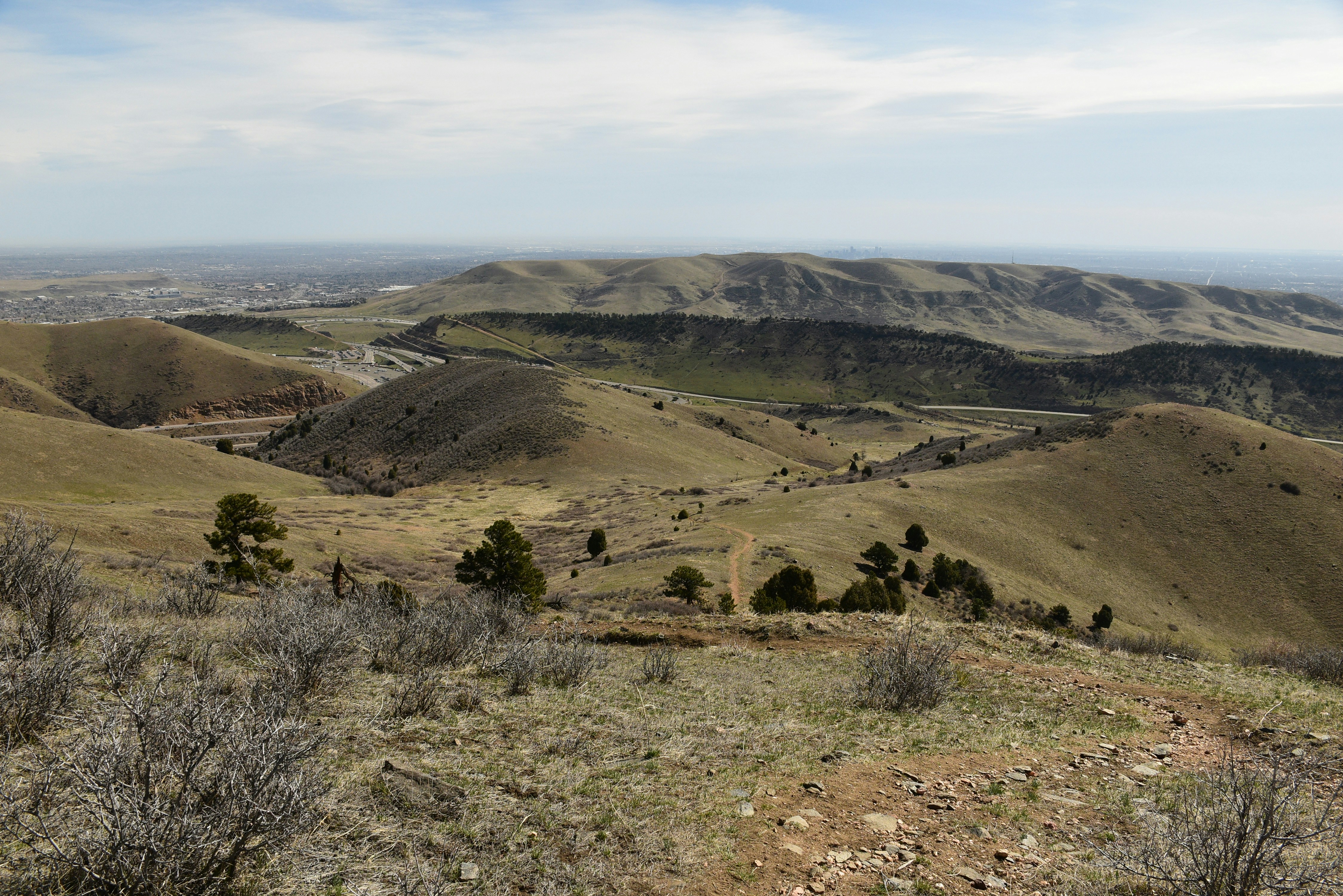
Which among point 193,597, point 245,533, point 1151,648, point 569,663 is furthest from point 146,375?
point 1151,648

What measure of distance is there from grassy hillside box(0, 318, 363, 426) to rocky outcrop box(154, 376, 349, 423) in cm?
12

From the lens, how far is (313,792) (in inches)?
228

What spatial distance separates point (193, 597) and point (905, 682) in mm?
16851

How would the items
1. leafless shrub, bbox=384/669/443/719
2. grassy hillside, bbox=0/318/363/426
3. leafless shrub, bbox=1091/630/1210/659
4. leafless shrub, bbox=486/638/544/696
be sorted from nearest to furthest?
leafless shrub, bbox=384/669/443/719 < leafless shrub, bbox=486/638/544/696 < leafless shrub, bbox=1091/630/1210/659 < grassy hillside, bbox=0/318/363/426

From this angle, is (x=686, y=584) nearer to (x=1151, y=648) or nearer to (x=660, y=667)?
(x=660, y=667)

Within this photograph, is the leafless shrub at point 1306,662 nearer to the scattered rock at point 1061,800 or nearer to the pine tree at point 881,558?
the scattered rock at point 1061,800

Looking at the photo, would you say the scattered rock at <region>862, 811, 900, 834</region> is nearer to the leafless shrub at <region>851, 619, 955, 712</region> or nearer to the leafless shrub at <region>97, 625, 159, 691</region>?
the leafless shrub at <region>851, 619, 955, 712</region>

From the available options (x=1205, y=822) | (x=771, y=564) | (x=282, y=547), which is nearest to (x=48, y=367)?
(x=282, y=547)

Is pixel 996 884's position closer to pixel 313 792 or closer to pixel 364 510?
pixel 313 792

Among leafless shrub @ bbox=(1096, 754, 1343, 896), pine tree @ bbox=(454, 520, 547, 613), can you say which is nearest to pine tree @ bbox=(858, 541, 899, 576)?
pine tree @ bbox=(454, 520, 547, 613)

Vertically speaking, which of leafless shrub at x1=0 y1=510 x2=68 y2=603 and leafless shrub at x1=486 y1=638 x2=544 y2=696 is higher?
leafless shrub at x1=0 y1=510 x2=68 y2=603

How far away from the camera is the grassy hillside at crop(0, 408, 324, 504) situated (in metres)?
46.8

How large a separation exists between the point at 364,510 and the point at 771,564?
35.5 metres

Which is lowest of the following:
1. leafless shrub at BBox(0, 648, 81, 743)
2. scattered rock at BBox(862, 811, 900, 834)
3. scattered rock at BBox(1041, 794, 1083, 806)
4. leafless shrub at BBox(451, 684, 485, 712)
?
leafless shrub at BBox(451, 684, 485, 712)
